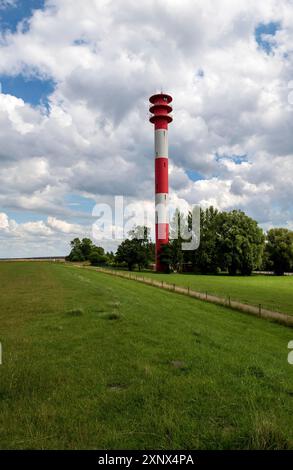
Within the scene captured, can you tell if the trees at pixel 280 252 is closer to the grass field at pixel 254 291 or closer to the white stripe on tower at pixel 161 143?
the grass field at pixel 254 291

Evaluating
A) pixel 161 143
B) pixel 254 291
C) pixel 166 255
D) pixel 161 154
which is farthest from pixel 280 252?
pixel 254 291

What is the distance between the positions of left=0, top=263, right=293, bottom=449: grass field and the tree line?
64.9 m

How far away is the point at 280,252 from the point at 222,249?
18.0 m

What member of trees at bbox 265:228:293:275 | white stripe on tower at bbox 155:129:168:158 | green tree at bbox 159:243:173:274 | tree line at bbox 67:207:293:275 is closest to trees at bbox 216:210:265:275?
tree line at bbox 67:207:293:275

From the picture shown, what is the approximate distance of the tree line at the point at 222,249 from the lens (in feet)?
267

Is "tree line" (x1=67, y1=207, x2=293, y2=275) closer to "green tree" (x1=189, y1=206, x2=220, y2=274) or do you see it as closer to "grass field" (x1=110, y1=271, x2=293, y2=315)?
"green tree" (x1=189, y1=206, x2=220, y2=274)

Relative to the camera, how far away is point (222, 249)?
8356cm

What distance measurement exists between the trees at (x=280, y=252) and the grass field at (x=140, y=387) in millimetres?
78882

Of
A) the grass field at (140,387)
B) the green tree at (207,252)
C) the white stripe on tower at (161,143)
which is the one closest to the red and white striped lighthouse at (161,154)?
the white stripe on tower at (161,143)

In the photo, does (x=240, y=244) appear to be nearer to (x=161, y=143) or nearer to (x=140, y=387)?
(x=161, y=143)

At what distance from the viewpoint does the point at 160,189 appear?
7550 centimetres

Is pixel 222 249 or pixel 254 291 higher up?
pixel 222 249

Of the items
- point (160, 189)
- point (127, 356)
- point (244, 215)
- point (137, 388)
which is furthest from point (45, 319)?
point (244, 215)
